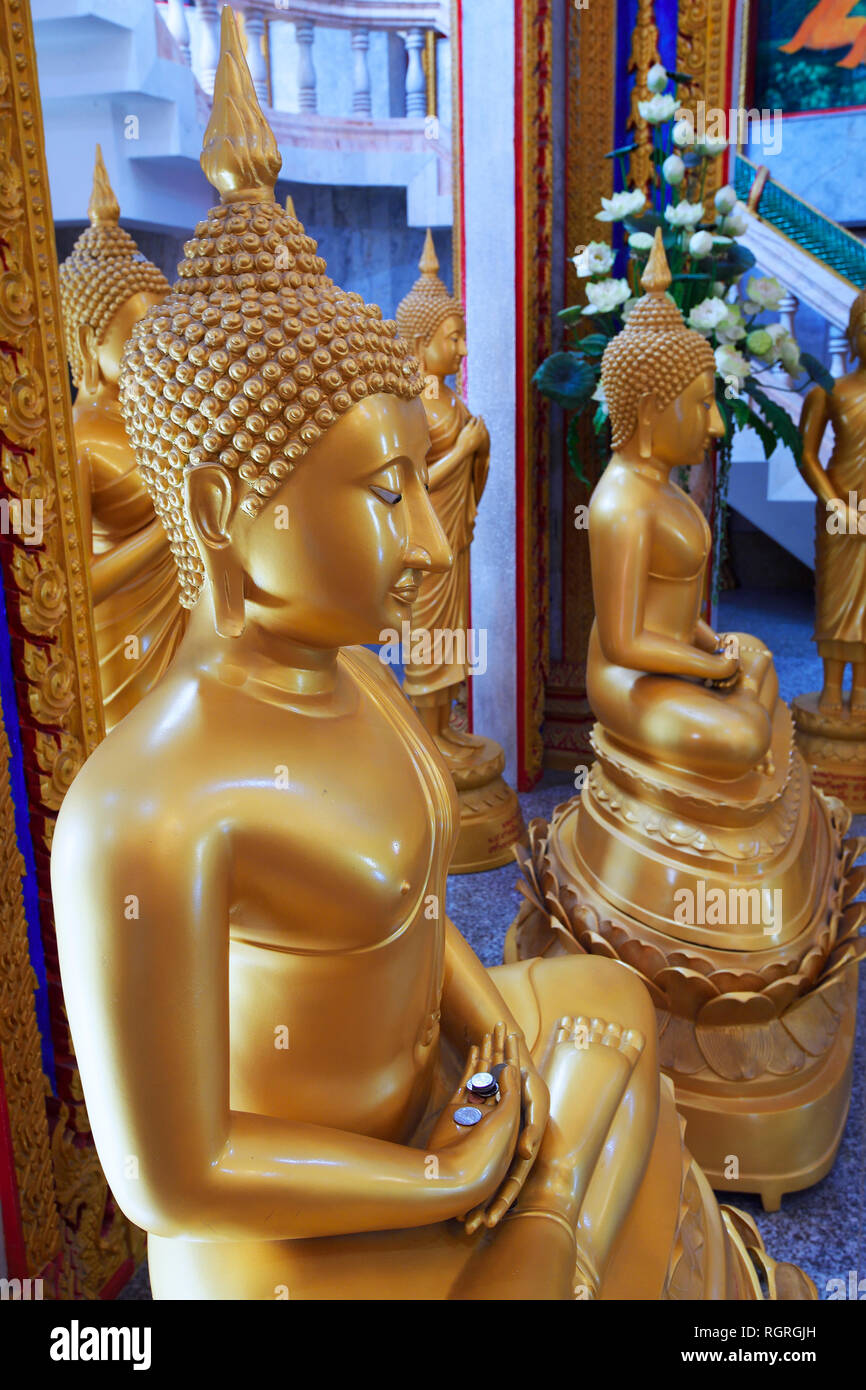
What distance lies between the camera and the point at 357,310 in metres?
1.10

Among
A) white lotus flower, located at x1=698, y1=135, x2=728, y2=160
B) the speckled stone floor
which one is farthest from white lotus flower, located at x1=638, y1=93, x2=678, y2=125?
the speckled stone floor

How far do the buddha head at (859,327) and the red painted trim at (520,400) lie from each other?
122cm

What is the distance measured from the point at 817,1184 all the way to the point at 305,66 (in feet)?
20.7

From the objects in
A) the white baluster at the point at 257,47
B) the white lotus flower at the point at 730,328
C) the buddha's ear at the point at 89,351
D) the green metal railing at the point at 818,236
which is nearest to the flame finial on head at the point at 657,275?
the white lotus flower at the point at 730,328

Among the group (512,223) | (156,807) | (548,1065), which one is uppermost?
(512,223)

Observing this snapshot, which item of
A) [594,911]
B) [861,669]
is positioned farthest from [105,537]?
[861,669]

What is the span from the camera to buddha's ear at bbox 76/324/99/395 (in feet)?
7.90

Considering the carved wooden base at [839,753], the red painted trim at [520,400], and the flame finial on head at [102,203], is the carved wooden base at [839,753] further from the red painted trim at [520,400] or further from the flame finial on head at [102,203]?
the flame finial on head at [102,203]

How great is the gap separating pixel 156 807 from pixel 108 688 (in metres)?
1.58

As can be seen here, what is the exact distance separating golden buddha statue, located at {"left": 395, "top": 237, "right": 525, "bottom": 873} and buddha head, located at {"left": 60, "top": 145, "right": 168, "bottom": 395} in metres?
1.20

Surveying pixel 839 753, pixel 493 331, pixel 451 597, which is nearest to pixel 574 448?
pixel 493 331

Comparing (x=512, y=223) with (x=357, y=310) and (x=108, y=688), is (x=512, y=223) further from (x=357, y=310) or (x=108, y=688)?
(x=357, y=310)

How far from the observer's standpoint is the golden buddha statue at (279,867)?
1.00 m
